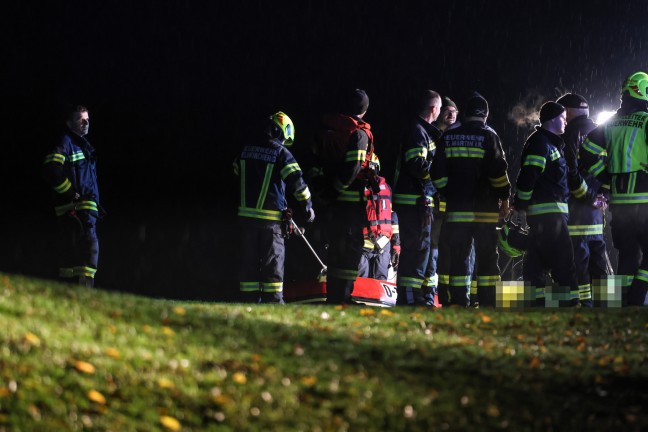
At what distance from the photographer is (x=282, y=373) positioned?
20.6ft

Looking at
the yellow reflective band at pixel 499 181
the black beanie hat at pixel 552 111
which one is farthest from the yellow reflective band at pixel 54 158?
the black beanie hat at pixel 552 111

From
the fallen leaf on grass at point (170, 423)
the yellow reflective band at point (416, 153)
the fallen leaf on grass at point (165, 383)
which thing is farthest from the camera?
the yellow reflective band at point (416, 153)

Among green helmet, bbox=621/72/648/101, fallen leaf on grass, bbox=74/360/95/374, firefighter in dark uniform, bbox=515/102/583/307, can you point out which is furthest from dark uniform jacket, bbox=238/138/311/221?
fallen leaf on grass, bbox=74/360/95/374

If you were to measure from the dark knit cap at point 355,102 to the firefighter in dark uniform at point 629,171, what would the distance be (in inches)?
102

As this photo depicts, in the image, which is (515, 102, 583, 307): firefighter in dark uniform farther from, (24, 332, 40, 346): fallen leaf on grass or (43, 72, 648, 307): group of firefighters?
(24, 332, 40, 346): fallen leaf on grass

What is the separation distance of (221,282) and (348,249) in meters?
4.28

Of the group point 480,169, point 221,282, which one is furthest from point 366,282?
point 221,282

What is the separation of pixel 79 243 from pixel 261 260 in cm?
213

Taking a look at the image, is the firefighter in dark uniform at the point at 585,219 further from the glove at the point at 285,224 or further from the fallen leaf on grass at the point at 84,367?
the fallen leaf on grass at the point at 84,367

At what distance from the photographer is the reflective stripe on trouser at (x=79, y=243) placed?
11641mm

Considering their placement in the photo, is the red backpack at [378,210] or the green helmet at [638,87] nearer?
the green helmet at [638,87]

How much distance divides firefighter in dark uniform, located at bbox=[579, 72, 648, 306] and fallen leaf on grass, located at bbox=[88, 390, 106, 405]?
6.71 m

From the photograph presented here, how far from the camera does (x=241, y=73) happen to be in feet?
47.0

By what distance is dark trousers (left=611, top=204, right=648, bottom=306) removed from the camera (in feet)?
34.9
